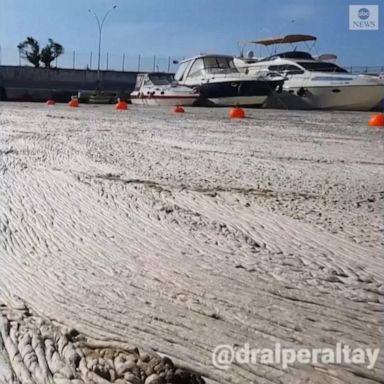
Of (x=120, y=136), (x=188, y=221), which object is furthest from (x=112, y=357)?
(x=120, y=136)

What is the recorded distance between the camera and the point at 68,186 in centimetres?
313

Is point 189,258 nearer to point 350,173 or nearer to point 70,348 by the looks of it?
point 70,348

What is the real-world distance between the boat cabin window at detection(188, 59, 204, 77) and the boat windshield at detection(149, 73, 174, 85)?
3.39 feet

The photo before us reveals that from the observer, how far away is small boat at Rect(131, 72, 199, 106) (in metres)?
18.8

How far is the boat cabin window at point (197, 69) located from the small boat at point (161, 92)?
893mm

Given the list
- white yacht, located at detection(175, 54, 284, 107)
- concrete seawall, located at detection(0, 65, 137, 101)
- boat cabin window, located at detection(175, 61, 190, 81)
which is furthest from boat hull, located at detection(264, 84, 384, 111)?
concrete seawall, located at detection(0, 65, 137, 101)

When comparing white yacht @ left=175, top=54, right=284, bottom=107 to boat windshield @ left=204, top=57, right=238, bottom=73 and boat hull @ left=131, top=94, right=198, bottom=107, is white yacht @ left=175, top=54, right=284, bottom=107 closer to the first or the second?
boat windshield @ left=204, top=57, right=238, bottom=73

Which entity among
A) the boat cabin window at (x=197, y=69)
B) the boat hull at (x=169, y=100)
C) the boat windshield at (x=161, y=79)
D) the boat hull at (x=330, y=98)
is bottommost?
the boat hull at (x=169, y=100)

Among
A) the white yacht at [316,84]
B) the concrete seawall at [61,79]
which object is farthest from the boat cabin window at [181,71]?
the concrete seawall at [61,79]

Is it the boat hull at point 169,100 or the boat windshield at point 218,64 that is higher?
the boat windshield at point 218,64

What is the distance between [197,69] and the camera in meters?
21.0

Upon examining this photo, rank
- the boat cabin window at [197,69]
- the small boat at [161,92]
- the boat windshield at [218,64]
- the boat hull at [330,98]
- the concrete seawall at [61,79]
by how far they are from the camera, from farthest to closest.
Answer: the concrete seawall at [61,79] < the boat cabin window at [197,69] < the boat windshield at [218,64] < the small boat at [161,92] < the boat hull at [330,98]

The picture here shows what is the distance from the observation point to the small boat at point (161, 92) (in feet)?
61.7

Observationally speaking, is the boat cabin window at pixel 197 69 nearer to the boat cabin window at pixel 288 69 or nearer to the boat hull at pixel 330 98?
the boat cabin window at pixel 288 69
